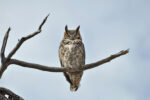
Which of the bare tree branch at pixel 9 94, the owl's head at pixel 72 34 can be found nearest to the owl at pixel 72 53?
the owl's head at pixel 72 34

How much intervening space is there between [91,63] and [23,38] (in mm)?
1482

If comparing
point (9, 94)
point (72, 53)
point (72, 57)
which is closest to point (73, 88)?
point (72, 57)

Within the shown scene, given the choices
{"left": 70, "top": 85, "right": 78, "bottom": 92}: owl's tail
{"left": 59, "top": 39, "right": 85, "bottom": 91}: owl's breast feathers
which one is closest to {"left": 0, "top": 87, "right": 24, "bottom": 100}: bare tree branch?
{"left": 59, "top": 39, "right": 85, "bottom": 91}: owl's breast feathers

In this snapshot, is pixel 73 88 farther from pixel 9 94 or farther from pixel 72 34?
pixel 9 94

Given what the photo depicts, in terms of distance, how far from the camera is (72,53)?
10055 mm

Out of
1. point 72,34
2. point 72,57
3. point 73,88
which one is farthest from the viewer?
point 72,34

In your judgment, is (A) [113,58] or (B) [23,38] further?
(A) [113,58]

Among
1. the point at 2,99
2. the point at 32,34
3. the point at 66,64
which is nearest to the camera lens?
the point at 2,99

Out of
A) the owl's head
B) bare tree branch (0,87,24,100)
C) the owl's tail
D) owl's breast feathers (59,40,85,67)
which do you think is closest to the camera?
bare tree branch (0,87,24,100)

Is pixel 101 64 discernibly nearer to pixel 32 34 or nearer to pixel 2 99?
pixel 32 34

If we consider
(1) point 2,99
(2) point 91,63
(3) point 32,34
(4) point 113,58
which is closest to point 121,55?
(4) point 113,58

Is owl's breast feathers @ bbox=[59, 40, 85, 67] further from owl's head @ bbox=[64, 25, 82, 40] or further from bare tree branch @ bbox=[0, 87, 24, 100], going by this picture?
bare tree branch @ bbox=[0, 87, 24, 100]

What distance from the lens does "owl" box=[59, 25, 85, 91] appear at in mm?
9977

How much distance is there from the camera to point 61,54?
34.3ft
